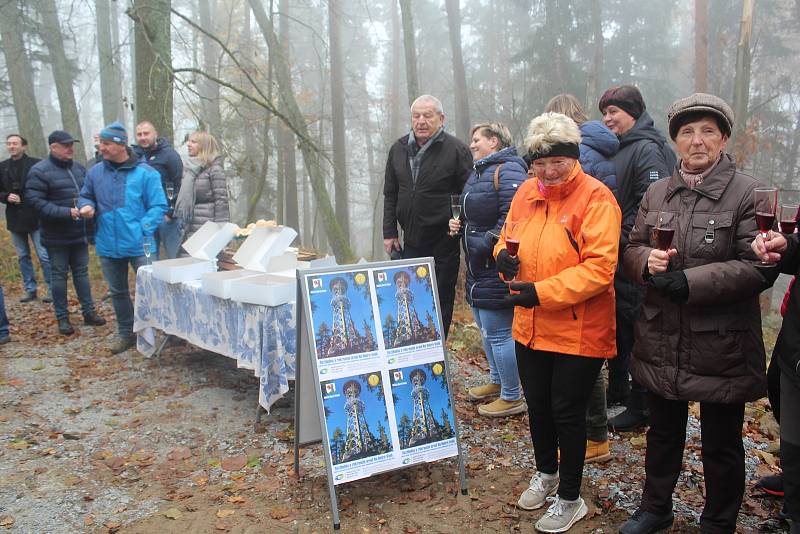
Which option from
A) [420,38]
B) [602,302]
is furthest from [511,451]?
[420,38]

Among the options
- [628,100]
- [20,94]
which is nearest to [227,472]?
[628,100]

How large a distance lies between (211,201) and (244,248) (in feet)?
5.01

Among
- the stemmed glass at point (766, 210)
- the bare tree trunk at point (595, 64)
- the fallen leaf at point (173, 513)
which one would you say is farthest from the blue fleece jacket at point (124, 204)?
the bare tree trunk at point (595, 64)

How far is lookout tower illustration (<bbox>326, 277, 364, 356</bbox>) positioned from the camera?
318cm

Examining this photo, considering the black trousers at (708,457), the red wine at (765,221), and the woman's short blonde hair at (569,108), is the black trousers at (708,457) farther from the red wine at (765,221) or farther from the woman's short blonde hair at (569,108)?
the woman's short blonde hair at (569,108)

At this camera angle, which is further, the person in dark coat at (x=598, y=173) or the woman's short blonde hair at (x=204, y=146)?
the woman's short blonde hair at (x=204, y=146)

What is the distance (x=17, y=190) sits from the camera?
748 centimetres

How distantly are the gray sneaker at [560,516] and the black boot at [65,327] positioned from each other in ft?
19.4

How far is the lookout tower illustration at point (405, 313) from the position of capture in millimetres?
3328

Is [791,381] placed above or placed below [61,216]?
below

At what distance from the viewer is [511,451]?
385 cm

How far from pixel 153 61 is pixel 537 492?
7.52m

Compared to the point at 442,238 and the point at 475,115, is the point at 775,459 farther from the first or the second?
the point at 475,115

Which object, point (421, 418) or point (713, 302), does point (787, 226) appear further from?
point (421, 418)
